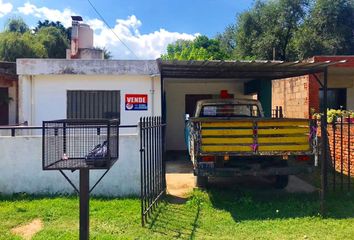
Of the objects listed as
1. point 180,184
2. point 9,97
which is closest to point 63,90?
point 180,184

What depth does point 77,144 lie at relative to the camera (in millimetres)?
4215

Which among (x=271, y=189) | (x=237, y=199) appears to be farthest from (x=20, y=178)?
(x=271, y=189)

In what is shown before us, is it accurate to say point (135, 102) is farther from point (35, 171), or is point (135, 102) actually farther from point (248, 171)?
point (248, 171)

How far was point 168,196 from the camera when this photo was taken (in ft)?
23.1

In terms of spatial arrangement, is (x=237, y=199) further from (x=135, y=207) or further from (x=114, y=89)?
(x=114, y=89)

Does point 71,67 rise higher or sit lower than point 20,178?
higher

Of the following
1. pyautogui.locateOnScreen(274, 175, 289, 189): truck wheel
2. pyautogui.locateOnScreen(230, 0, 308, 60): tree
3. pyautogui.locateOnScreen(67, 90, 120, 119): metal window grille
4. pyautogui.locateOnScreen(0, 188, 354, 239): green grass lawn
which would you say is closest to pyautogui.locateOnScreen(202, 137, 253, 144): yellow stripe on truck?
pyautogui.locateOnScreen(0, 188, 354, 239): green grass lawn

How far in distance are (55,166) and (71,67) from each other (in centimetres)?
667

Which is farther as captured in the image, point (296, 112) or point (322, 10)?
point (322, 10)

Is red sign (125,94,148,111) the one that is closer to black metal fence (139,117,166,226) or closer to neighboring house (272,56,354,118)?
black metal fence (139,117,166,226)

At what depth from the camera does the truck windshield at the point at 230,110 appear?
8.82 metres

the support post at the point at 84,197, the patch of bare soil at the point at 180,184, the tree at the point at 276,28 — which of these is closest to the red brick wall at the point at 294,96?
the patch of bare soil at the point at 180,184

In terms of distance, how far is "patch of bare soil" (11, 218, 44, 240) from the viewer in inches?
196

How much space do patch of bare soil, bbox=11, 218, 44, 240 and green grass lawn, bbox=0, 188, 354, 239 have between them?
0.31ft
